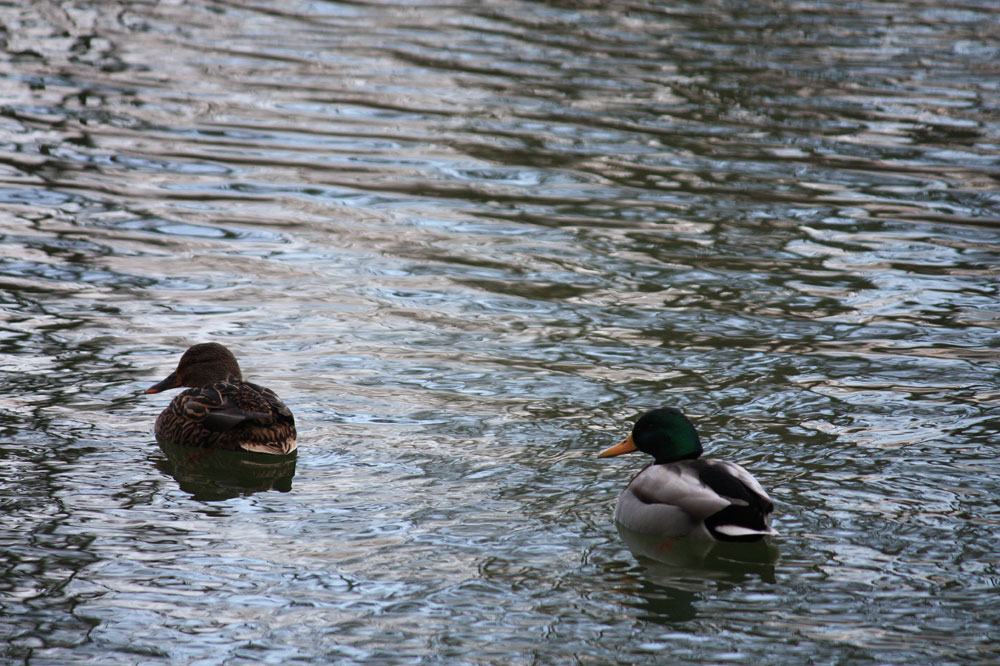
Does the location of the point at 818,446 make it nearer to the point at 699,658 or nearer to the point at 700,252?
the point at 699,658

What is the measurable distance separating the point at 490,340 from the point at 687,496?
3246 millimetres

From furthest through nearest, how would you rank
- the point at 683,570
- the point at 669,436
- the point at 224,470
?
the point at 224,470 < the point at 669,436 < the point at 683,570

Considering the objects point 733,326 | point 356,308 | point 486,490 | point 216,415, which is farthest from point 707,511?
point 356,308

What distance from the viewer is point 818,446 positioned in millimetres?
7402

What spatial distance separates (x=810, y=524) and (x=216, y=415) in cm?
338

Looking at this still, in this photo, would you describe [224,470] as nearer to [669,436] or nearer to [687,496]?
[669,436]

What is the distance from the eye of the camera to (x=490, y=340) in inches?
371

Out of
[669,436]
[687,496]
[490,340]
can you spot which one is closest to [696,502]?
[687,496]

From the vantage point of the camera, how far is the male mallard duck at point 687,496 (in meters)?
6.16

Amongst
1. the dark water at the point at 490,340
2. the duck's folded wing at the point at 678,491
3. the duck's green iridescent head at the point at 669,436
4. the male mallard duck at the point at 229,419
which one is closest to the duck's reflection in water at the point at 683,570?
the dark water at the point at 490,340

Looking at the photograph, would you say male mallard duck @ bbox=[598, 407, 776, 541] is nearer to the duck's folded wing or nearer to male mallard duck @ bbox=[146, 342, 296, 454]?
the duck's folded wing

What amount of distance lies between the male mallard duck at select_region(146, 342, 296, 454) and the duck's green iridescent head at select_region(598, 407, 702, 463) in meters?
2.03

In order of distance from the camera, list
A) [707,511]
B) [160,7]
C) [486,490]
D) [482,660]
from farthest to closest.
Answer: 1. [160,7]
2. [486,490]
3. [707,511]
4. [482,660]

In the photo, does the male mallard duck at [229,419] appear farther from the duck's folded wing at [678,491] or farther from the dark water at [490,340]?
the duck's folded wing at [678,491]
